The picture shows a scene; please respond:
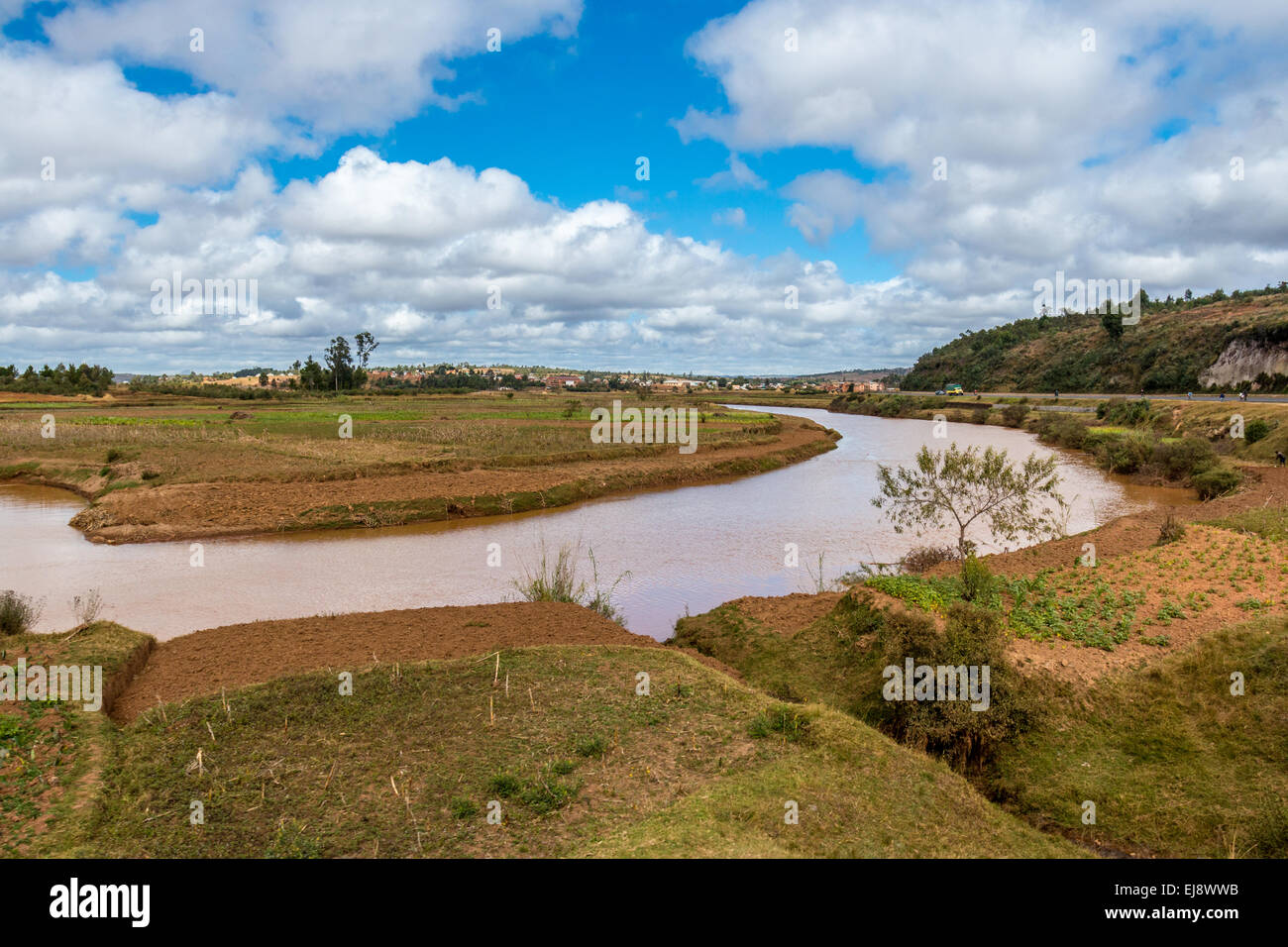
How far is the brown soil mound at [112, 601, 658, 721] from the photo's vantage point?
10008mm

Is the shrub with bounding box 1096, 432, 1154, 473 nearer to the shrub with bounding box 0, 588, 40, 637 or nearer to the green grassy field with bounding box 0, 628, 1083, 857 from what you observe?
the green grassy field with bounding box 0, 628, 1083, 857

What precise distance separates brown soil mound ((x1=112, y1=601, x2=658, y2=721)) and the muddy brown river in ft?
8.44

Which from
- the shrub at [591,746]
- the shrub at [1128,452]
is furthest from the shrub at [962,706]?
the shrub at [1128,452]

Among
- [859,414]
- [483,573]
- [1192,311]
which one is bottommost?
[483,573]

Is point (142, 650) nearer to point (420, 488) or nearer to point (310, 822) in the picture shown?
point (310, 822)

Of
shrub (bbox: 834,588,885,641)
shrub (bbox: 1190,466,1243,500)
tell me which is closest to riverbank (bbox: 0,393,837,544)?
shrub (bbox: 834,588,885,641)

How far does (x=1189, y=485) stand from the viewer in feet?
98.7

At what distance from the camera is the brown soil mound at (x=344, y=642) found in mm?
10008

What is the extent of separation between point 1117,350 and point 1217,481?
68.7 m

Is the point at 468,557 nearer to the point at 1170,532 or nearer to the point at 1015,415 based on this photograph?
the point at 1170,532

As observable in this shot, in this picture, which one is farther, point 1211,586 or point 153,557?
point 153,557

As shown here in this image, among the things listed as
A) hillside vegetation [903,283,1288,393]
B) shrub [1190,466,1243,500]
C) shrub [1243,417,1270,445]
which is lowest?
shrub [1190,466,1243,500]
